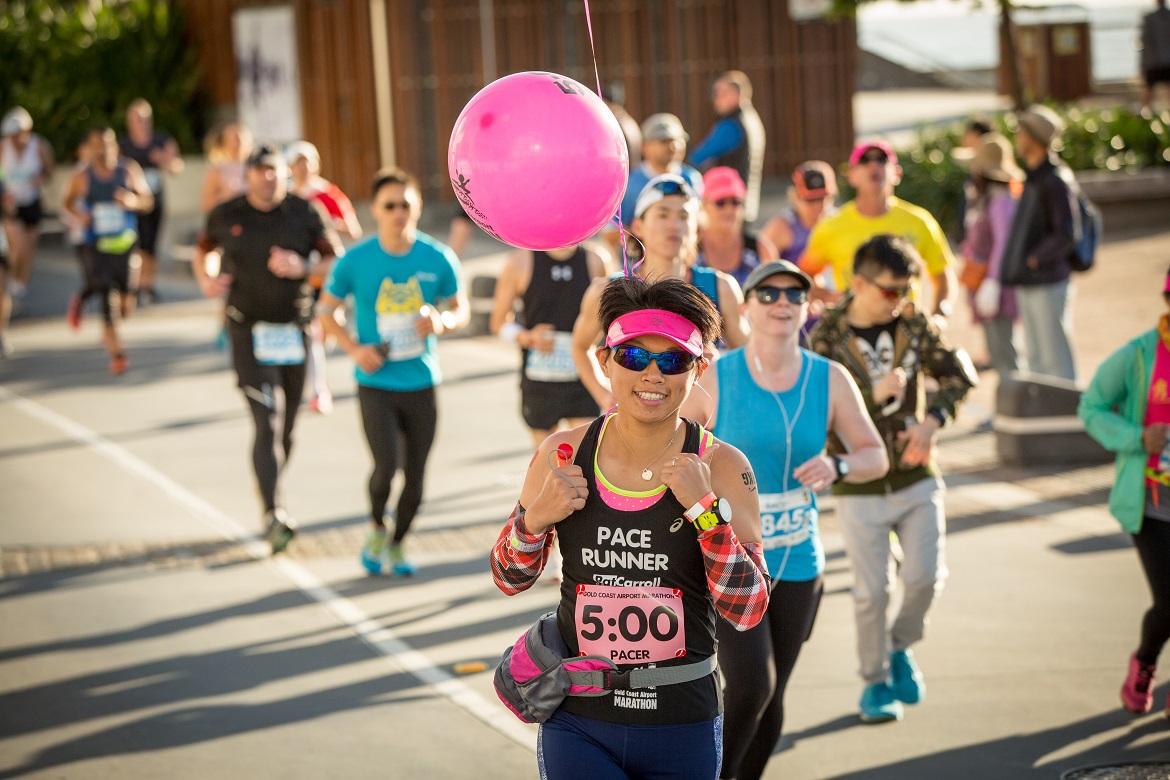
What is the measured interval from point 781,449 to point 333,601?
365cm

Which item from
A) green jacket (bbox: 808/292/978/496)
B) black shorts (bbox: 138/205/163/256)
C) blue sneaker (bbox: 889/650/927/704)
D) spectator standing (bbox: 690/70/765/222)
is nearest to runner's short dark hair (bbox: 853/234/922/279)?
green jacket (bbox: 808/292/978/496)

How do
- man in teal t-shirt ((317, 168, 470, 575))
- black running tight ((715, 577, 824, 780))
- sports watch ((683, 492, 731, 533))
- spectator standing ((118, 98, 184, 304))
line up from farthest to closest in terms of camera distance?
spectator standing ((118, 98, 184, 304)), man in teal t-shirt ((317, 168, 470, 575)), black running tight ((715, 577, 824, 780)), sports watch ((683, 492, 731, 533))

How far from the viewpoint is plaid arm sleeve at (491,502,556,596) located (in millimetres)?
3973

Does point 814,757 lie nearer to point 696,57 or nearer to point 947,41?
point 696,57

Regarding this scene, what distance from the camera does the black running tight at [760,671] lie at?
16.1 ft

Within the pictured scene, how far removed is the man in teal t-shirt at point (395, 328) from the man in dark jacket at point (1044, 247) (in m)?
4.67

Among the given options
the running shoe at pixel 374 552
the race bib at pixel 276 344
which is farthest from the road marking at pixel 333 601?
the race bib at pixel 276 344

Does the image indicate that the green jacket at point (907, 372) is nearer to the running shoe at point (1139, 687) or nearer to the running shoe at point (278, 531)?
the running shoe at point (1139, 687)

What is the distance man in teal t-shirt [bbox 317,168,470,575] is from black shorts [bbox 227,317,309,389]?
2.63 feet

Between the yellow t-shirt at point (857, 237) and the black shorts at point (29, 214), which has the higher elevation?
the black shorts at point (29, 214)

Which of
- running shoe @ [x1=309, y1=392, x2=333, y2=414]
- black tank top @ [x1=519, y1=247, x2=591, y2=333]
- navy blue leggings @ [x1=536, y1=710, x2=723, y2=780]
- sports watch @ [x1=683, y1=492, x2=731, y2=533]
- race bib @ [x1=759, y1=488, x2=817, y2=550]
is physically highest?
black tank top @ [x1=519, y1=247, x2=591, y2=333]

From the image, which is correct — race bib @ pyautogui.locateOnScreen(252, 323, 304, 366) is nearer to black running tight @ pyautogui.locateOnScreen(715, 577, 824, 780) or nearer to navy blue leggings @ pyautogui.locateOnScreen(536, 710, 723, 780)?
black running tight @ pyautogui.locateOnScreen(715, 577, 824, 780)

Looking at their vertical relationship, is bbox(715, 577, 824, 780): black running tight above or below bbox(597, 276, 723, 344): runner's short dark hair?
below

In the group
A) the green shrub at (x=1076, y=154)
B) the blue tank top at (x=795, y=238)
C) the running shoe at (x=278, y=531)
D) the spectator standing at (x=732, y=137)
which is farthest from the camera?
the green shrub at (x=1076, y=154)
